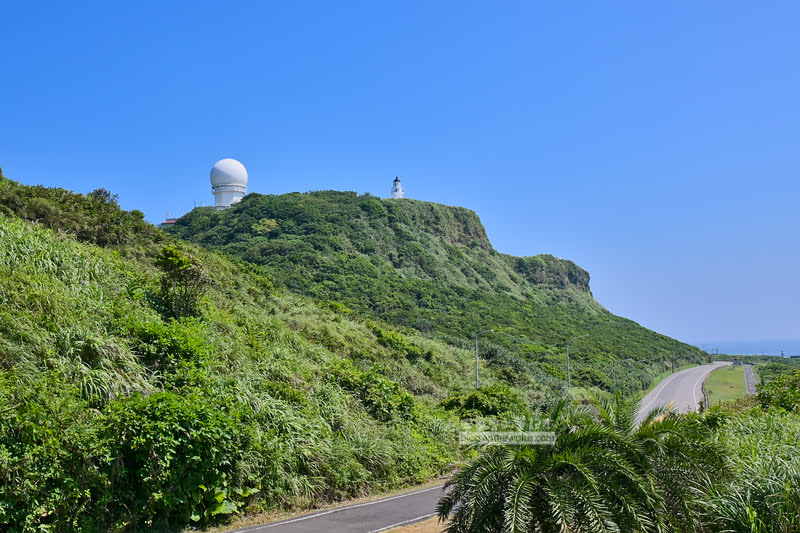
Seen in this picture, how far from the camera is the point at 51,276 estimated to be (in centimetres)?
1437

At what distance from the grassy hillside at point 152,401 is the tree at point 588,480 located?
16.1 ft

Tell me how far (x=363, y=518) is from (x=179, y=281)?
9.25 m

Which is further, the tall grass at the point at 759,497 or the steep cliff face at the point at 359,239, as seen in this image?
the steep cliff face at the point at 359,239

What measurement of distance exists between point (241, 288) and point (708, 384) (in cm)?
6100

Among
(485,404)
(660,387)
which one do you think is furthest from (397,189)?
(485,404)

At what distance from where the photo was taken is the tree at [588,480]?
694cm

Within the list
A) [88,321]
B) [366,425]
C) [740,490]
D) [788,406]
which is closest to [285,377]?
[366,425]

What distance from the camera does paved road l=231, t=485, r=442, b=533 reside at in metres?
10.4

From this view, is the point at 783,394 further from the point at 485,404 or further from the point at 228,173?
the point at 228,173

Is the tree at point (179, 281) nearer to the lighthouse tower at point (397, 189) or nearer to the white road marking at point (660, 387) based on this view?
the white road marking at point (660, 387)

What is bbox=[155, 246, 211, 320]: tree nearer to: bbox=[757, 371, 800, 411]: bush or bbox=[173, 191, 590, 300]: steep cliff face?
bbox=[757, 371, 800, 411]: bush

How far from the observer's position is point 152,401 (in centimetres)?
1002

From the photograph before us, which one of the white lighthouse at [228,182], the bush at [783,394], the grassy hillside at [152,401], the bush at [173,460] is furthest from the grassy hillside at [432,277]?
the bush at [173,460]

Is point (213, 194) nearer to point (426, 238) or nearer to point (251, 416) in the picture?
point (426, 238)
